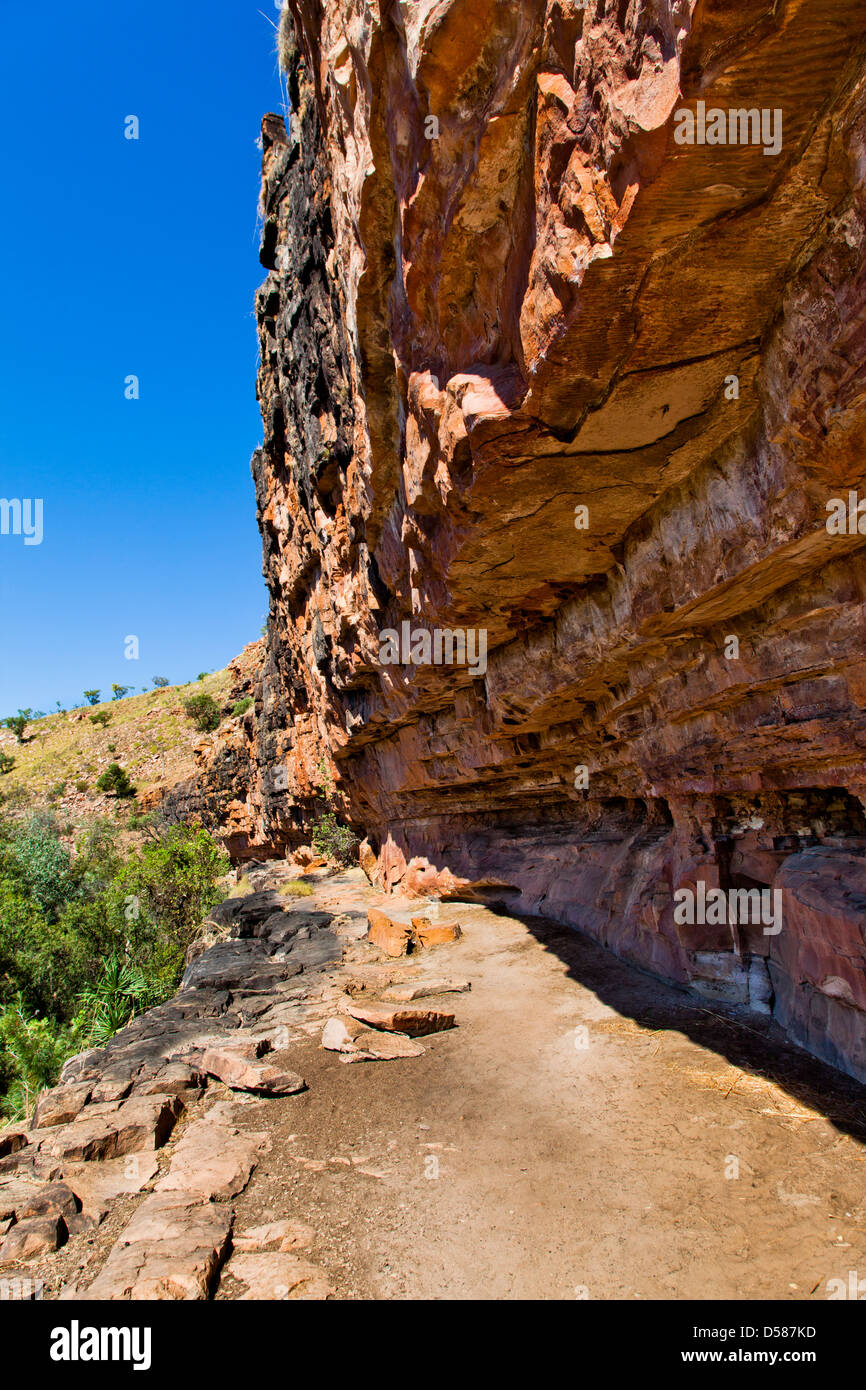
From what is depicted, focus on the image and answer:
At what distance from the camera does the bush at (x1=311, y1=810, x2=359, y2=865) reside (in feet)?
76.0

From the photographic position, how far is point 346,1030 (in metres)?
6.76

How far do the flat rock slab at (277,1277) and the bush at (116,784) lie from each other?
48.8 metres

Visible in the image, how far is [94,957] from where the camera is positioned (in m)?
18.8

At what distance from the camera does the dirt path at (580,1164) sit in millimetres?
3186

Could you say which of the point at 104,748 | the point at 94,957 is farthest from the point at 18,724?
the point at 94,957

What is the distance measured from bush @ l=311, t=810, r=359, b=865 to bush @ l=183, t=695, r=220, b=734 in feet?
104

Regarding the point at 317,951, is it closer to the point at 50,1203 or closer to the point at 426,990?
the point at 426,990

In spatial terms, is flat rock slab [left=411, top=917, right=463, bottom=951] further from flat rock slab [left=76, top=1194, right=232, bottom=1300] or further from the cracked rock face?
flat rock slab [left=76, top=1194, right=232, bottom=1300]

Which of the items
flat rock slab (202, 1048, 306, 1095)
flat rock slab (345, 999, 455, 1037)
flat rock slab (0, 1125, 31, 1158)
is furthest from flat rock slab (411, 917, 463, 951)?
flat rock slab (0, 1125, 31, 1158)

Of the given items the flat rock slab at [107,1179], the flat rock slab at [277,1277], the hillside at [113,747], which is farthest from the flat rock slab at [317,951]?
the hillside at [113,747]

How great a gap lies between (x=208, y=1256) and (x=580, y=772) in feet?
24.6

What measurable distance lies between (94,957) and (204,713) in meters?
36.3

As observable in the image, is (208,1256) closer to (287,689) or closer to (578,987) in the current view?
(578,987)
